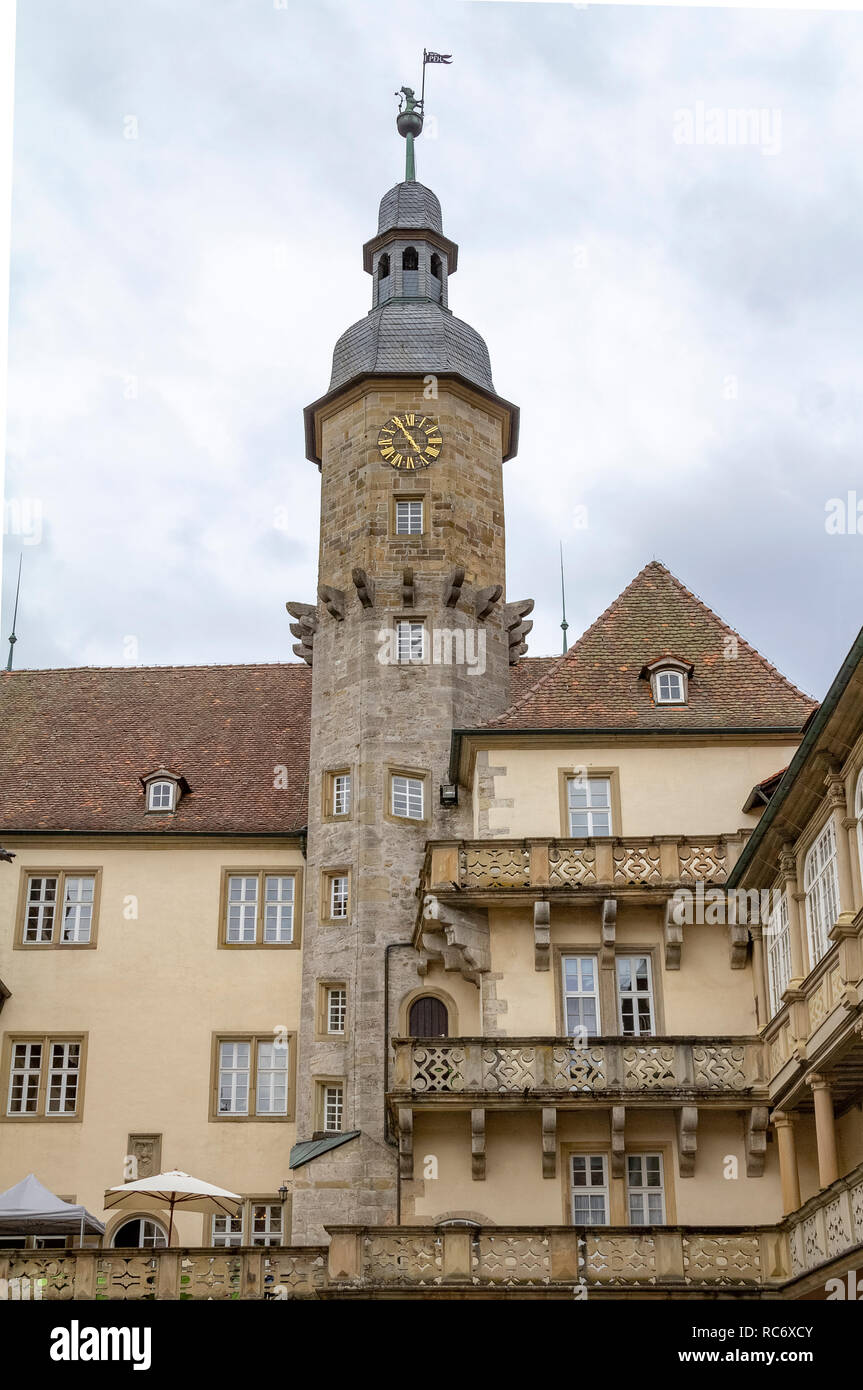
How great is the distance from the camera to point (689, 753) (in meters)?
31.4

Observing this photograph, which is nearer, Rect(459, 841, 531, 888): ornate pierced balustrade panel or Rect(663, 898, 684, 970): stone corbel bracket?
Rect(663, 898, 684, 970): stone corbel bracket

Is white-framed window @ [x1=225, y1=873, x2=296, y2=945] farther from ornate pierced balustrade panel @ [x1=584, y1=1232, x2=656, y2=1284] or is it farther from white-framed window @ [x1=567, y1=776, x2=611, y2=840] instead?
ornate pierced balustrade panel @ [x1=584, y1=1232, x2=656, y2=1284]

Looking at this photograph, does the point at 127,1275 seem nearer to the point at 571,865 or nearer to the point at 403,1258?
the point at 403,1258

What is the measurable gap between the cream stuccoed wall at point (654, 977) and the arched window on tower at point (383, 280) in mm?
15410

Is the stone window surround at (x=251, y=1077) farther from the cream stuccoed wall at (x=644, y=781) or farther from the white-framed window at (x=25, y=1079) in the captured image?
the cream stuccoed wall at (x=644, y=781)

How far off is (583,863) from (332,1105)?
6.32 m

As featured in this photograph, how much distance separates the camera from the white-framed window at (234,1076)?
34.3 m

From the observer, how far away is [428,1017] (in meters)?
31.7

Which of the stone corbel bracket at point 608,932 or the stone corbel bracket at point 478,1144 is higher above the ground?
the stone corbel bracket at point 608,932

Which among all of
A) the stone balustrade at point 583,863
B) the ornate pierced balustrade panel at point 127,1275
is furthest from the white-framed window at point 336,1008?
the ornate pierced balustrade panel at point 127,1275

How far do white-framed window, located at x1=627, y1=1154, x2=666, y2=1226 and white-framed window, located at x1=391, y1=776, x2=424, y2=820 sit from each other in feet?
24.8

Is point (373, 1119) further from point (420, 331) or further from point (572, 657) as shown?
point (420, 331)

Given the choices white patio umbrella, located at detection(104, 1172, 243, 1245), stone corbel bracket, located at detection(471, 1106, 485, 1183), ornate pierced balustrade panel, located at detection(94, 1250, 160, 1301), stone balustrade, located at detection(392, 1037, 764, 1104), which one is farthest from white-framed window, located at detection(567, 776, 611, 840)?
ornate pierced balustrade panel, located at detection(94, 1250, 160, 1301)

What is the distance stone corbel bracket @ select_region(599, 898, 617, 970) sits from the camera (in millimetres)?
29906
